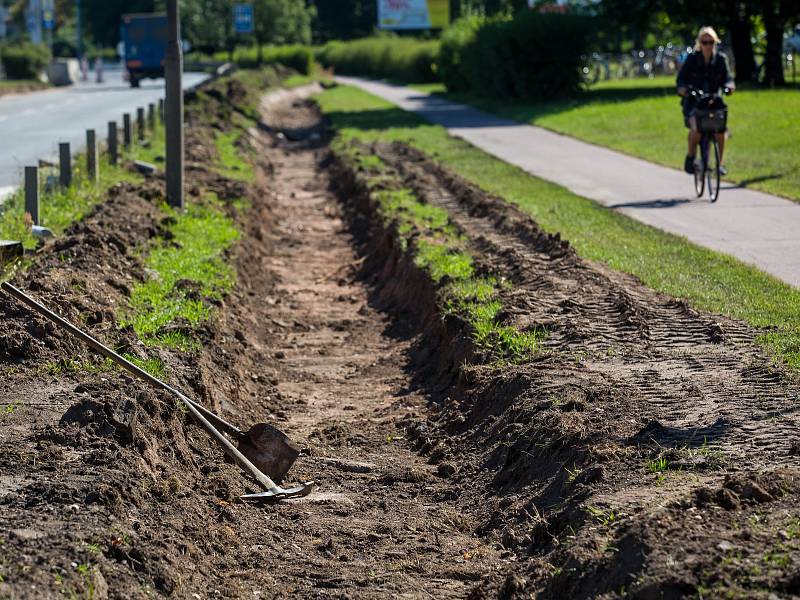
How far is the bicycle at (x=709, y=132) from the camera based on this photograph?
51.0ft

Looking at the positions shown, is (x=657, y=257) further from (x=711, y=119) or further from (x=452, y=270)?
(x=711, y=119)

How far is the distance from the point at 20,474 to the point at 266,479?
150cm

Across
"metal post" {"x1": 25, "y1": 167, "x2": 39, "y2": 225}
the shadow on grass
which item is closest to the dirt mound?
"metal post" {"x1": 25, "y1": 167, "x2": 39, "y2": 225}

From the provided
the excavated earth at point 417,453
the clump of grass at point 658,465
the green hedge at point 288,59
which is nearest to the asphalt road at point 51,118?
the excavated earth at point 417,453

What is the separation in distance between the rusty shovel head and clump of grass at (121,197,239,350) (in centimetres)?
189

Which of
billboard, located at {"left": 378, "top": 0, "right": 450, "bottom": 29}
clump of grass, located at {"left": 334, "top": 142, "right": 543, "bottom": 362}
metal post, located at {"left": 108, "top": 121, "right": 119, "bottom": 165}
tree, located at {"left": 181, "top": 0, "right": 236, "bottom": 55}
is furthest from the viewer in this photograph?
billboard, located at {"left": 378, "top": 0, "right": 450, "bottom": 29}

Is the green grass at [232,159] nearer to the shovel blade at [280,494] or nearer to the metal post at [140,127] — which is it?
the metal post at [140,127]

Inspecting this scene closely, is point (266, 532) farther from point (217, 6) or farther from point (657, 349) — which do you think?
point (217, 6)

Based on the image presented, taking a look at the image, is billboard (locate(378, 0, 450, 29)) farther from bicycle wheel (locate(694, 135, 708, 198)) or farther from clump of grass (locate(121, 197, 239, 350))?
clump of grass (locate(121, 197, 239, 350))

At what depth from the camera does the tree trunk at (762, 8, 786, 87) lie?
124 feet

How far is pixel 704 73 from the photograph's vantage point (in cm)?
1587

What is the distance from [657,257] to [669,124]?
17.1 m

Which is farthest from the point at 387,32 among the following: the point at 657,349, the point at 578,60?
the point at 657,349

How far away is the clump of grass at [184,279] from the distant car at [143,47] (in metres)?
45.1
